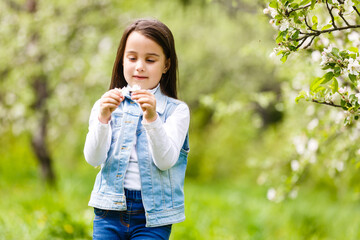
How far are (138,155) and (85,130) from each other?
867 cm

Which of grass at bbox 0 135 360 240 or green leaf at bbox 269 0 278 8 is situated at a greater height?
green leaf at bbox 269 0 278 8

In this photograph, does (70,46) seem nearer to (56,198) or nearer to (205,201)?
(56,198)

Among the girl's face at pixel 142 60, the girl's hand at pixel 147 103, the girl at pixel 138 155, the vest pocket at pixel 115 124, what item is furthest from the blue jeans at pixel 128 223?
the girl's face at pixel 142 60

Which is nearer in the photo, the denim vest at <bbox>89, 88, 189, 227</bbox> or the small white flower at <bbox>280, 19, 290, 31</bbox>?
the small white flower at <bbox>280, 19, 290, 31</bbox>

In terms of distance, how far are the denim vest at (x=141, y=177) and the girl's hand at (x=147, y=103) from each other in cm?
19

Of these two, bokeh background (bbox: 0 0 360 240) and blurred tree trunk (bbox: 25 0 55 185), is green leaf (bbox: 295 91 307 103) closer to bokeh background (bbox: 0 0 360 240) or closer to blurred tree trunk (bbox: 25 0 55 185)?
bokeh background (bbox: 0 0 360 240)

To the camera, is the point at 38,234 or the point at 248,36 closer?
the point at 38,234

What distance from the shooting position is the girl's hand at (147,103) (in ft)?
5.89

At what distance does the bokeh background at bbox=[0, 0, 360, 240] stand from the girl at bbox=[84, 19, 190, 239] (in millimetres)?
988

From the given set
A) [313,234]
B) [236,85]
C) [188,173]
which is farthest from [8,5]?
[236,85]

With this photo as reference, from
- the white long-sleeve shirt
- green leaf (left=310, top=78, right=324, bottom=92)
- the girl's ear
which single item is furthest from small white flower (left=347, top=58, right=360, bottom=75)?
the girl's ear

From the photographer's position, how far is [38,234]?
12.6ft

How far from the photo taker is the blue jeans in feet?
6.41

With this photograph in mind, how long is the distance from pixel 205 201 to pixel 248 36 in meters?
8.76
